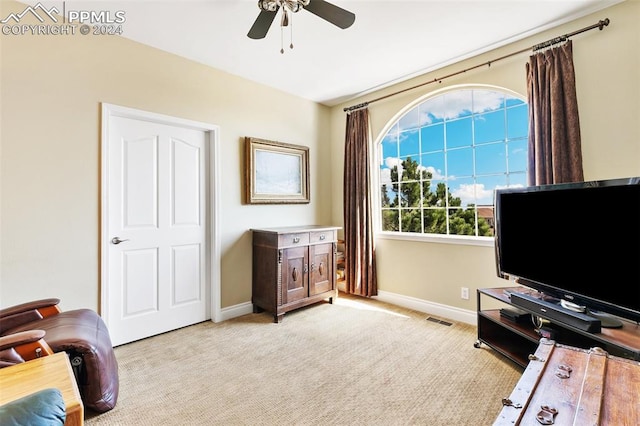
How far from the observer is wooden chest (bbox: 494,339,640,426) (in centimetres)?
89

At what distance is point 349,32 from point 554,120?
1.79 meters

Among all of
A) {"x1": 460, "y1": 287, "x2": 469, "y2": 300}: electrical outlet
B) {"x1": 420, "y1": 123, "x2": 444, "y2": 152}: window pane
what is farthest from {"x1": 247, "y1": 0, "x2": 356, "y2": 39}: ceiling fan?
{"x1": 460, "y1": 287, "x2": 469, "y2": 300}: electrical outlet

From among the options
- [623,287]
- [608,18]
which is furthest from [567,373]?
[608,18]

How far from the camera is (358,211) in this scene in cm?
379

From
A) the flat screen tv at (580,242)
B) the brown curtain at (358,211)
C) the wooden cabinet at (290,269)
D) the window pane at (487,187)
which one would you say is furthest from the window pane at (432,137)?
the wooden cabinet at (290,269)

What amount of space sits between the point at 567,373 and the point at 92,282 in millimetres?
3084

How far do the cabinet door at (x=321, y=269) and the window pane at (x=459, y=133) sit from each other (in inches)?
71.0

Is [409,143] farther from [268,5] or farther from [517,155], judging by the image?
[268,5]

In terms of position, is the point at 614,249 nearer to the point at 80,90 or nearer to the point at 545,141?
the point at 545,141

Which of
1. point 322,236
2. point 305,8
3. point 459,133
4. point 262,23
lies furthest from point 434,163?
point 262,23

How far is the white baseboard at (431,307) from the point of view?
9.78 feet

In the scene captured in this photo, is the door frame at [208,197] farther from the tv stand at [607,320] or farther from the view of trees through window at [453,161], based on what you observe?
the tv stand at [607,320]

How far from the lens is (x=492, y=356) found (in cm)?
232

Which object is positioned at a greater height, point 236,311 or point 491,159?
point 491,159
